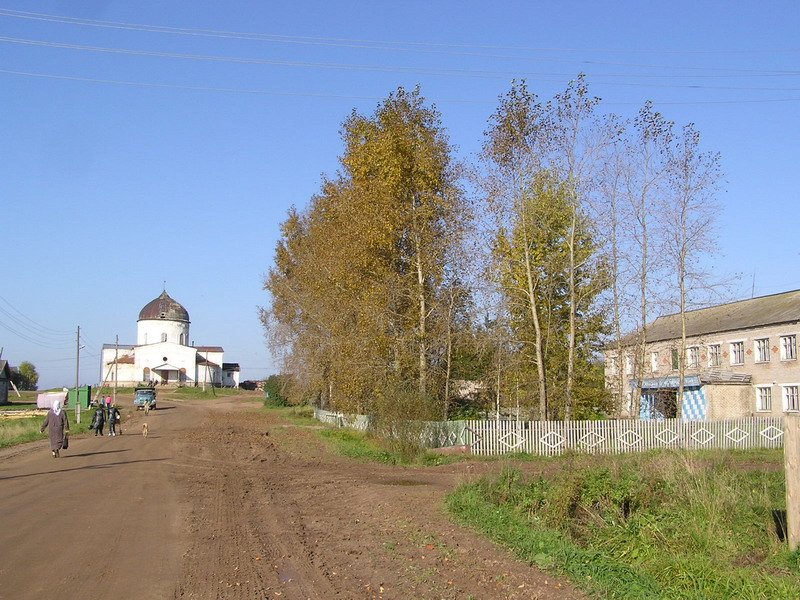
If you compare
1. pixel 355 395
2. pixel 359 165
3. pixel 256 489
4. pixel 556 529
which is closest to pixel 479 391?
pixel 355 395

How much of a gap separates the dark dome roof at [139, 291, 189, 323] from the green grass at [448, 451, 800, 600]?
104m

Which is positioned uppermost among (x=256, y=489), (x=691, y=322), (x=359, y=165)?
(x=359, y=165)

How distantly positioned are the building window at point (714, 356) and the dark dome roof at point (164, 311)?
83.8 metres

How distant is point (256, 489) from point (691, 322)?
131 ft

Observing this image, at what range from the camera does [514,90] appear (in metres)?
28.9

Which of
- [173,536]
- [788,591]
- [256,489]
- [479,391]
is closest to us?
[788,591]

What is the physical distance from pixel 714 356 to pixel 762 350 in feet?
14.8

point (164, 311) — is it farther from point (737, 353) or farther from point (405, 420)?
point (405, 420)

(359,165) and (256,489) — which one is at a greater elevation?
(359,165)

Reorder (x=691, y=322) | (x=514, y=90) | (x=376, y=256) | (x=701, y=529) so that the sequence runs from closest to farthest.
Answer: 1. (x=701, y=529)
2. (x=514, y=90)
3. (x=376, y=256)
4. (x=691, y=322)

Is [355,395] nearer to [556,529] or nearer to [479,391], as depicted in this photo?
[479,391]

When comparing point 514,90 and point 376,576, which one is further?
point 514,90

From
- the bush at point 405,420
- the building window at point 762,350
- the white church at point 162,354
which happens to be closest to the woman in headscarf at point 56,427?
the bush at point 405,420

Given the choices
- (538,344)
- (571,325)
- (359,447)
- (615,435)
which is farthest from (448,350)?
(615,435)
